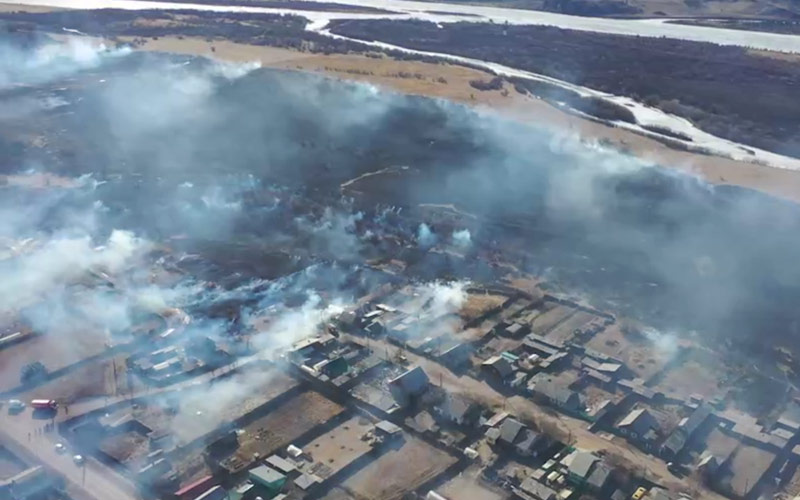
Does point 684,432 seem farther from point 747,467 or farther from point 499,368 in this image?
point 499,368

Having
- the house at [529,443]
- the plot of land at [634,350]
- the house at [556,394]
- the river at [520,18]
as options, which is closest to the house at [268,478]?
the house at [529,443]

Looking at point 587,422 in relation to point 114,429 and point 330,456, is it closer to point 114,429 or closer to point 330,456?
point 330,456

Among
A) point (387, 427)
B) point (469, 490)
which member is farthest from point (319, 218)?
point (469, 490)

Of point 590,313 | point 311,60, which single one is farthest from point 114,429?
point 311,60

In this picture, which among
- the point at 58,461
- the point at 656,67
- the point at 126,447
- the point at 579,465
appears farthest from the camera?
the point at 656,67

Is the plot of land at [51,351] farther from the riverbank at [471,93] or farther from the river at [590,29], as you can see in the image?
the river at [590,29]

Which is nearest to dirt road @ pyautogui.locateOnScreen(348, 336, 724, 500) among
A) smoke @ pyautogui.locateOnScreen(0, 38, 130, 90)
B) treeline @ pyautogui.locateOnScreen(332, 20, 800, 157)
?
treeline @ pyautogui.locateOnScreen(332, 20, 800, 157)

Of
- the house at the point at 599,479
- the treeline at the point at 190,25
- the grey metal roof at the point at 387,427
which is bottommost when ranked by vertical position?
the grey metal roof at the point at 387,427
